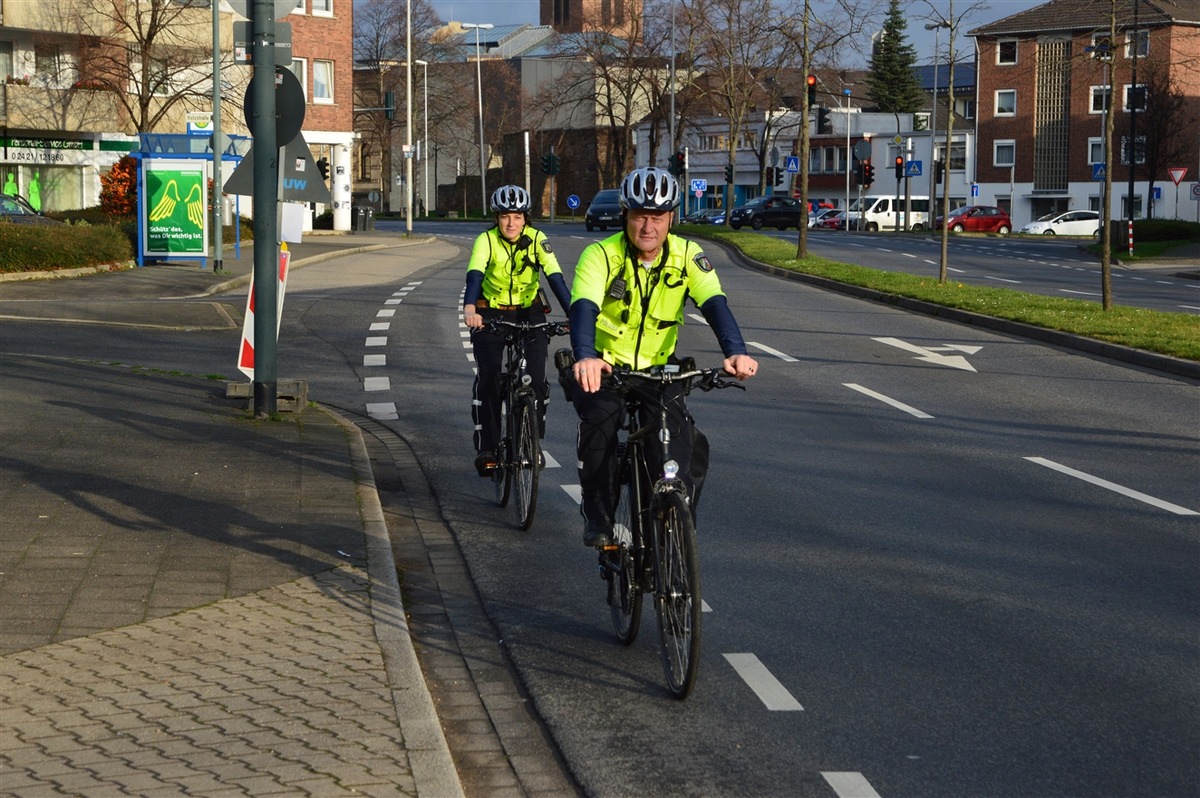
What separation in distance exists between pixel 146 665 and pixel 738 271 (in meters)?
31.2

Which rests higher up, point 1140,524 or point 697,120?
point 697,120

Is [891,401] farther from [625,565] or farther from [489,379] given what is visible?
[625,565]

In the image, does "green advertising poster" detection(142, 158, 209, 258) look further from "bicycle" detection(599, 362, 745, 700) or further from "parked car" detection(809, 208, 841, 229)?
"parked car" detection(809, 208, 841, 229)

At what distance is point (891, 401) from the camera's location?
1388 cm

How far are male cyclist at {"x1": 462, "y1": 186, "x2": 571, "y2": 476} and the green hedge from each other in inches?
807

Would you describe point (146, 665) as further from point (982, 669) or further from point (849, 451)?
point (849, 451)

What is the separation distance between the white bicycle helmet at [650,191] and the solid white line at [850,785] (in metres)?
2.00

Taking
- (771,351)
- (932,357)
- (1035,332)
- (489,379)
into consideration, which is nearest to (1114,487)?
(489,379)

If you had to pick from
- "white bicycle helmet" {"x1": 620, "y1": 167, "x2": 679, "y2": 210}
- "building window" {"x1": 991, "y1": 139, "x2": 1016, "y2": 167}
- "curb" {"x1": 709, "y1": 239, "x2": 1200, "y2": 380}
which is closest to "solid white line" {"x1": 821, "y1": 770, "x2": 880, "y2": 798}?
"white bicycle helmet" {"x1": 620, "y1": 167, "x2": 679, "y2": 210}

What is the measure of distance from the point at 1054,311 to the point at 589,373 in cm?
1784

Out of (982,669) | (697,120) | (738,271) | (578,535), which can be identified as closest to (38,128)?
(738,271)

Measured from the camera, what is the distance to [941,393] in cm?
1444

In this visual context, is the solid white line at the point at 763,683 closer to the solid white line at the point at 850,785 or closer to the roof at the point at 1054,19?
the solid white line at the point at 850,785

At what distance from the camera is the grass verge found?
18.2 meters
